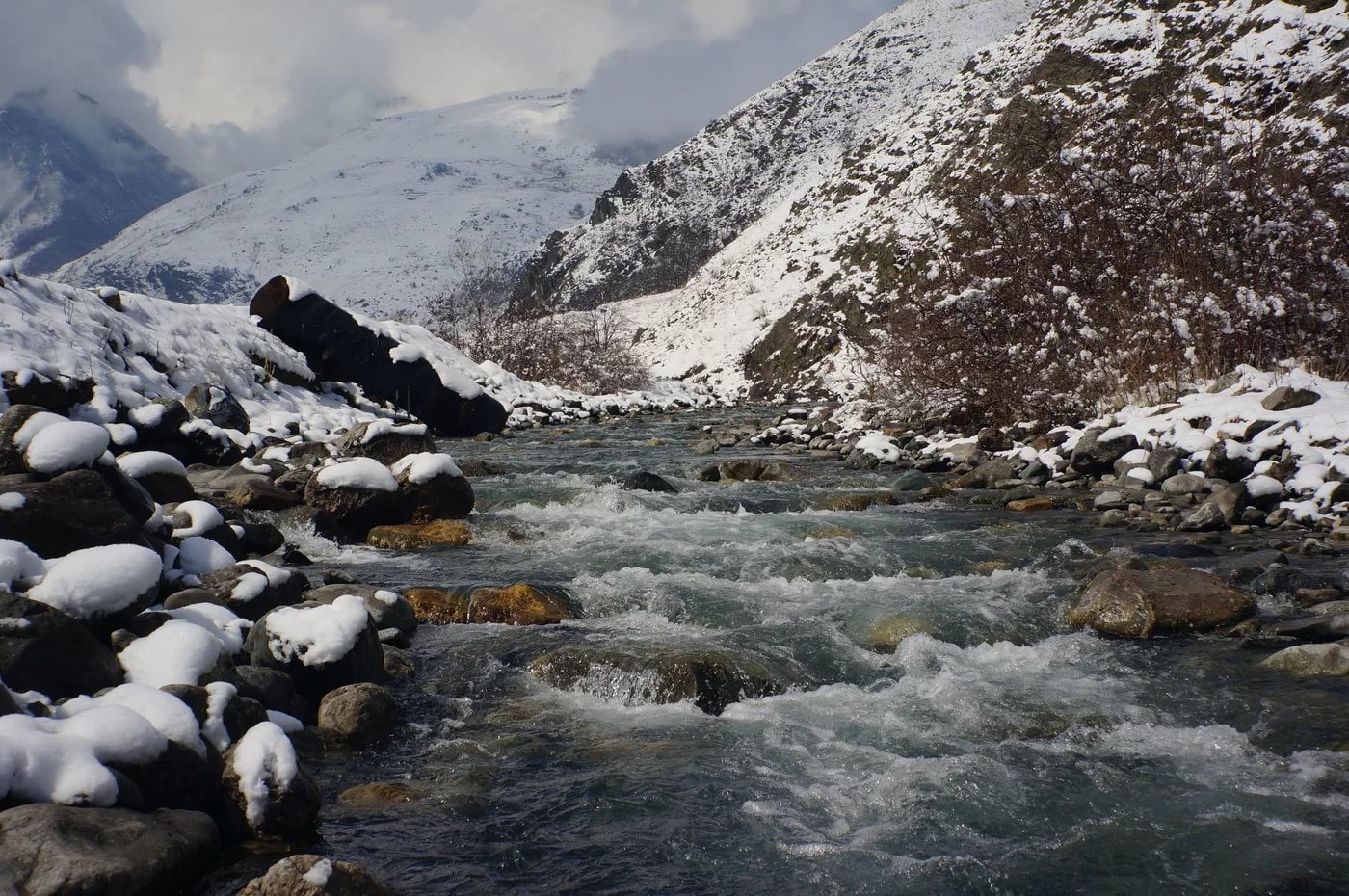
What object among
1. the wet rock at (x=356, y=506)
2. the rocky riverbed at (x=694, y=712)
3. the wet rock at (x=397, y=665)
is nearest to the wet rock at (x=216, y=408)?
the wet rock at (x=356, y=506)

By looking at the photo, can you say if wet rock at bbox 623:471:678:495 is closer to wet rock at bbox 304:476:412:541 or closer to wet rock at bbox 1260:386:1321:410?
wet rock at bbox 304:476:412:541

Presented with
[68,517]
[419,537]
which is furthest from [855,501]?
[68,517]

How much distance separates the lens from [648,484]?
1195cm

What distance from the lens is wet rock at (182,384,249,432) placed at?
13.4 metres

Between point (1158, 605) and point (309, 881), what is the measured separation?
5.48 metres

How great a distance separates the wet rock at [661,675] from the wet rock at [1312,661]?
114 inches

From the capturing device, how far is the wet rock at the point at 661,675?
5.16 meters

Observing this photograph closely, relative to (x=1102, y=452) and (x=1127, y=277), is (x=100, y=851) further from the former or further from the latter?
(x=1127, y=277)

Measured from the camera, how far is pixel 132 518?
5.60 meters

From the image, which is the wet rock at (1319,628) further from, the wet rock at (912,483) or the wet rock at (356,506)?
the wet rock at (356,506)

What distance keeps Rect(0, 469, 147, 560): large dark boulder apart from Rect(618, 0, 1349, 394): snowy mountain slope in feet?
50.7

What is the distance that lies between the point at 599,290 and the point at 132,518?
85022 mm

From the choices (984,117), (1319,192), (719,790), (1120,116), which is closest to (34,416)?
(719,790)

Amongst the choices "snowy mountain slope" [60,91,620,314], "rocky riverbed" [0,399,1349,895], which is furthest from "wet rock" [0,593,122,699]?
"snowy mountain slope" [60,91,620,314]
